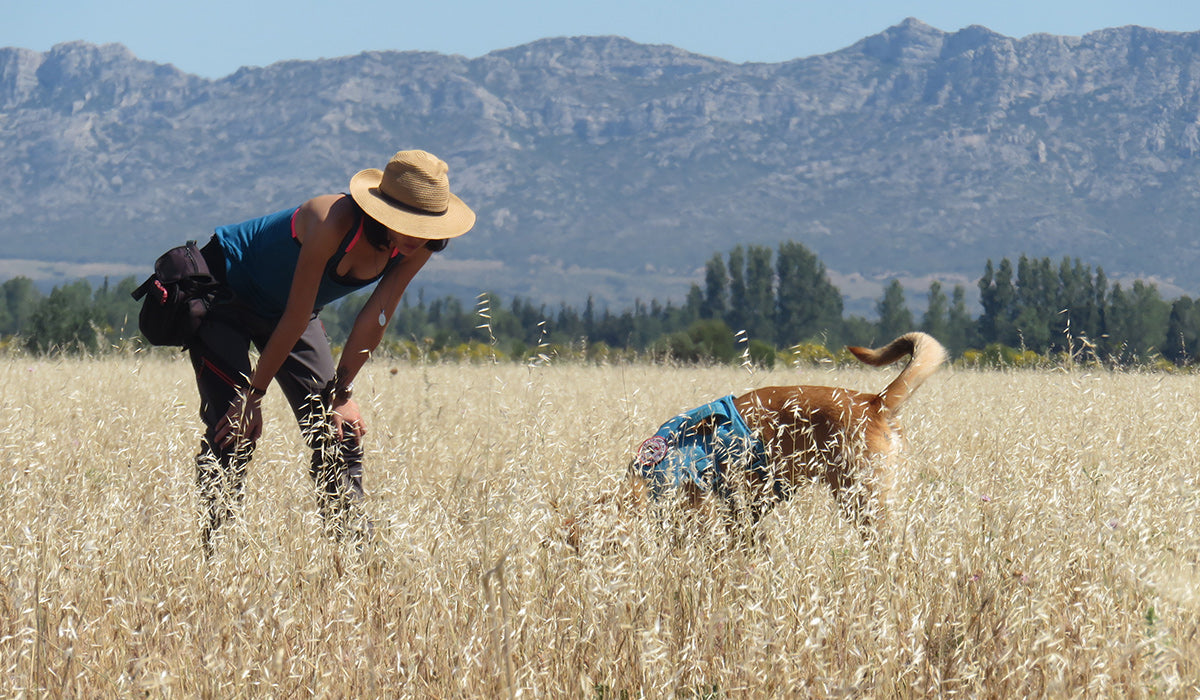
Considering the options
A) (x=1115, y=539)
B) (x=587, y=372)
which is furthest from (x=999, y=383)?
(x=1115, y=539)

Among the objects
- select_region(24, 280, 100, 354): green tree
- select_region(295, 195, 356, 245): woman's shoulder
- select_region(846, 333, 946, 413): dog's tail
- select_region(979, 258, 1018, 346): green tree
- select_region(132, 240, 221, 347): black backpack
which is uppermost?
select_region(295, 195, 356, 245): woman's shoulder

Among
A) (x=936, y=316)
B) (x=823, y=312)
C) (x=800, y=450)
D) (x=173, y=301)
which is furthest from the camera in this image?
(x=823, y=312)

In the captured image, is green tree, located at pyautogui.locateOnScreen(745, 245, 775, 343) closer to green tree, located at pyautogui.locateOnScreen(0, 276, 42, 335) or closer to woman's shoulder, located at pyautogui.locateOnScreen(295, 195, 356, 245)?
green tree, located at pyautogui.locateOnScreen(0, 276, 42, 335)

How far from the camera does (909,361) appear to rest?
4605 mm

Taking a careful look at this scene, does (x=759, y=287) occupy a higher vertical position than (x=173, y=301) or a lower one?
lower

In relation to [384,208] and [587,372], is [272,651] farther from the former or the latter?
[587,372]

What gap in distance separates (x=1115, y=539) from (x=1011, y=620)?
63 centimetres

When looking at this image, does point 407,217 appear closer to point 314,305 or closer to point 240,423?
point 314,305

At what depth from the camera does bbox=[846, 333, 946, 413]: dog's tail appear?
438 centimetres

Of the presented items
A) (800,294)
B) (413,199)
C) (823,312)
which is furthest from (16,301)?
(413,199)

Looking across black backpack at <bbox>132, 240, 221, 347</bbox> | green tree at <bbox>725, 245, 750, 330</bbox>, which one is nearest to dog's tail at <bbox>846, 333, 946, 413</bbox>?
black backpack at <bbox>132, 240, 221, 347</bbox>

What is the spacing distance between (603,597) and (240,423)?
5.79 feet

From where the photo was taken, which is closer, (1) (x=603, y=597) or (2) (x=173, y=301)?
(1) (x=603, y=597)

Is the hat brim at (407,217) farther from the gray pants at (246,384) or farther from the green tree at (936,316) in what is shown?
the green tree at (936,316)
